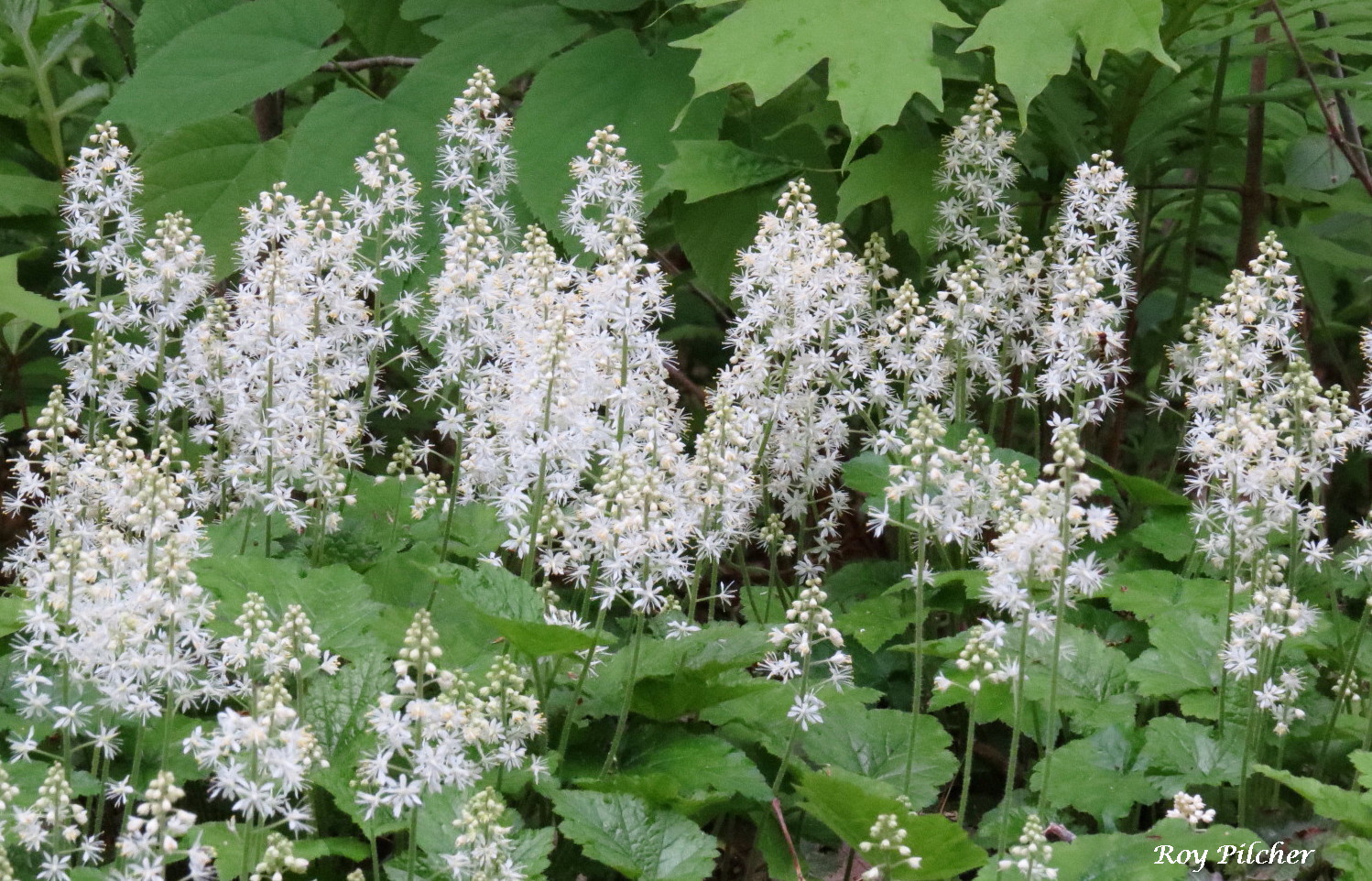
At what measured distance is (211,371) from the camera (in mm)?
2797

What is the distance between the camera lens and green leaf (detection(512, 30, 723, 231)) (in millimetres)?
3111

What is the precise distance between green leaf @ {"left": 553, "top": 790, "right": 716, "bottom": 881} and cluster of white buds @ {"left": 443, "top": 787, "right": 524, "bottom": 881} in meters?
0.13

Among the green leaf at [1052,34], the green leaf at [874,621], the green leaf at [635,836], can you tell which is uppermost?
the green leaf at [1052,34]

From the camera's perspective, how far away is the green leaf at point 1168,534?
2.92 meters

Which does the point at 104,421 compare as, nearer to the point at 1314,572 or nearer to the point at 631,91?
the point at 631,91

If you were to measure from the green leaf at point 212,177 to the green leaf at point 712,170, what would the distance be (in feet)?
3.34

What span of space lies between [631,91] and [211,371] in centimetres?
116

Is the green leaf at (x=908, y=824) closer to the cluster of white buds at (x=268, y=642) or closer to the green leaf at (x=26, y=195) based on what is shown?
the cluster of white buds at (x=268, y=642)

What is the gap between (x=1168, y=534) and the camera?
9.83 feet

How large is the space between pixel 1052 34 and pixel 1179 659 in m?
1.20

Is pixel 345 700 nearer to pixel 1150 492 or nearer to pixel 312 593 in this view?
pixel 312 593

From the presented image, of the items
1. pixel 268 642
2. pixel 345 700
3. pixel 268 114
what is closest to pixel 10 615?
pixel 345 700

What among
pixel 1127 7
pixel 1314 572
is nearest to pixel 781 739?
pixel 1314 572

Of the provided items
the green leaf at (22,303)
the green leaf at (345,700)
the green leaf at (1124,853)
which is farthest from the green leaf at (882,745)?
the green leaf at (22,303)
